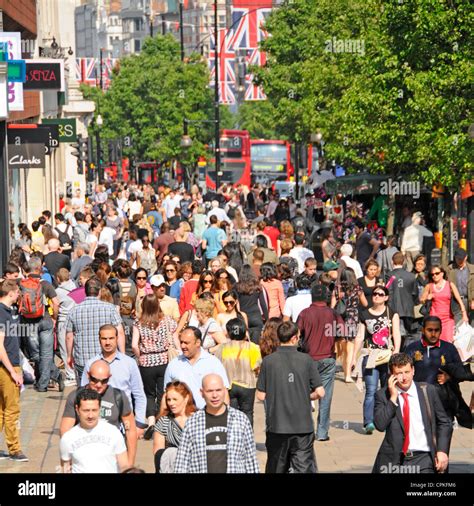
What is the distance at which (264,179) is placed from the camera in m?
95.8

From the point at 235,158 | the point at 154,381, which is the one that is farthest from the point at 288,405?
the point at 235,158

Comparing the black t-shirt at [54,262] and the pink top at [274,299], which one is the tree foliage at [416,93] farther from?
the pink top at [274,299]

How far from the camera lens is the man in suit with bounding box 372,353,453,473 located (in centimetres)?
1023

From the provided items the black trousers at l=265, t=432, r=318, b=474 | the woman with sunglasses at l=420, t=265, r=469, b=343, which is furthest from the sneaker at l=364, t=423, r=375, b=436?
the black trousers at l=265, t=432, r=318, b=474

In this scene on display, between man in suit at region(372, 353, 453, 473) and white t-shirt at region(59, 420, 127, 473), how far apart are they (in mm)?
1936

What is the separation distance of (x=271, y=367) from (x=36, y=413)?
606 centimetres

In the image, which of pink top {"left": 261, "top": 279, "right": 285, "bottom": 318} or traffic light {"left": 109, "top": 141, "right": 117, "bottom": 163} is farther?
traffic light {"left": 109, "top": 141, "right": 117, "bottom": 163}

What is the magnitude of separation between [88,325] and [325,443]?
266 centimetres

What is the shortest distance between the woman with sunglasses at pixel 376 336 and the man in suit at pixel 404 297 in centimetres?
313

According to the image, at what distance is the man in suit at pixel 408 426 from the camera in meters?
10.2

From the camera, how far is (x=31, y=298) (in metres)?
17.6

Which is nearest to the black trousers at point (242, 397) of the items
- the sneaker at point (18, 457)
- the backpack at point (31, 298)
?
the sneaker at point (18, 457)

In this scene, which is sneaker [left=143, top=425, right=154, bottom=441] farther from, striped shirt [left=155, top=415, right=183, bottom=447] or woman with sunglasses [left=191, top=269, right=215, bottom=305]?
striped shirt [left=155, top=415, right=183, bottom=447]

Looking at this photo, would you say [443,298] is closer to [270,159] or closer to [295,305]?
[295,305]
